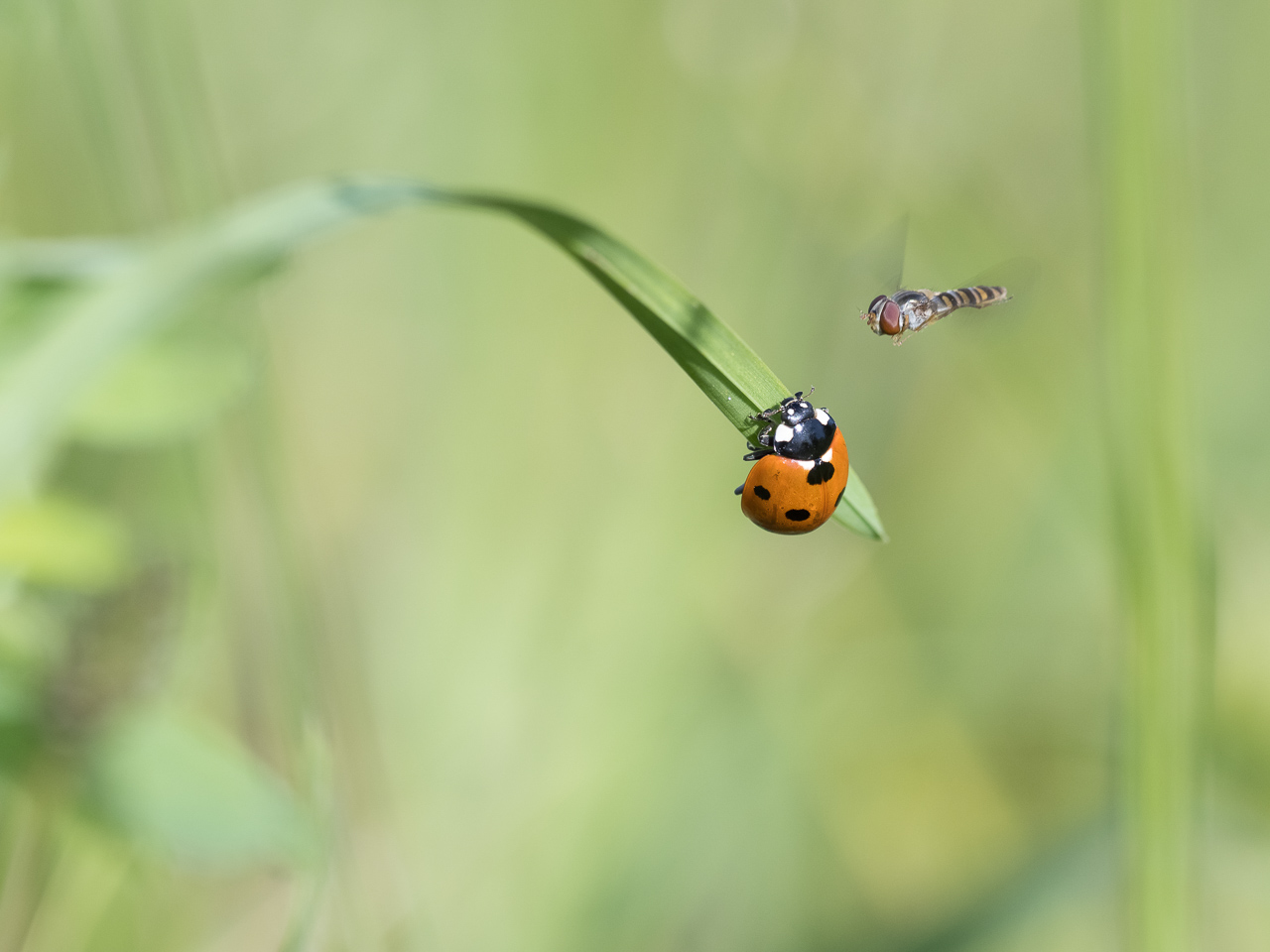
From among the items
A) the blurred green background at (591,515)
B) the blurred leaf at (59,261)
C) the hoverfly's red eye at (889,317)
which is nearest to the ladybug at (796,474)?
the hoverfly's red eye at (889,317)

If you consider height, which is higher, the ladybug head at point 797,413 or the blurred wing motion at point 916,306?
the blurred wing motion at point 916,306

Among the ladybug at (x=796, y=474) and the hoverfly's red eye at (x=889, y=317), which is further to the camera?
the hoverfly's red eye at (x=889, y=317)

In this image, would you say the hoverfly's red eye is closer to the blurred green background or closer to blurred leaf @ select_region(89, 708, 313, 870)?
the blurred green background

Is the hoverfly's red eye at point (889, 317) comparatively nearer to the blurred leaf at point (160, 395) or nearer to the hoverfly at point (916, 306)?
the hoverfly at point (916, 306)

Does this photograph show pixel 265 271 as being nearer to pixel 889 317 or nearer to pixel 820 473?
pixel 820 473

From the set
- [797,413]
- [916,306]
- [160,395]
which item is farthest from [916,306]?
[160,395]

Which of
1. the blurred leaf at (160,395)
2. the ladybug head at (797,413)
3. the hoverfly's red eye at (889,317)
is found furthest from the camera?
the hoverfly's red eye at (889,317)

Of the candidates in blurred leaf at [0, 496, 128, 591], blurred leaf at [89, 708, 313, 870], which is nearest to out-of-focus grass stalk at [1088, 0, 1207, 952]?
blurred leaf at [89, 708, 313, 870]
